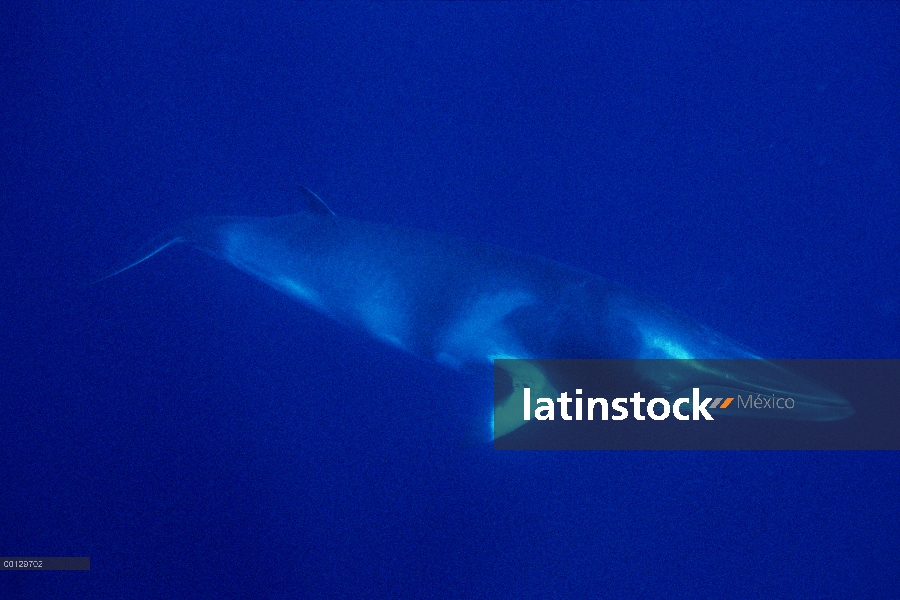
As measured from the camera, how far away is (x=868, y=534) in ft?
25.8

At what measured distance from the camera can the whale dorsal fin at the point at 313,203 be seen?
21.5ft

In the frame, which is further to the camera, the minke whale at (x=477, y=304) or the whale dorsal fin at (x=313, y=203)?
the whale dorsal fin at (x=313, y=203)

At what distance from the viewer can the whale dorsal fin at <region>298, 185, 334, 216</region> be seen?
654 cm

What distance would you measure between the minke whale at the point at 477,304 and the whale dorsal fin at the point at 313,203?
0.02 metres

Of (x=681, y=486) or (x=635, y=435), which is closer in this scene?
(x=635, y=435)

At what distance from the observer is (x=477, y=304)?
223 inches

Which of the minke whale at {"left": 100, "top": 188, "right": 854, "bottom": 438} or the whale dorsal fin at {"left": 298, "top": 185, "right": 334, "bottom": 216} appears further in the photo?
the whale dorsal fin at {"left": 298, "top": 185, "right": 334, "bottom": 216}

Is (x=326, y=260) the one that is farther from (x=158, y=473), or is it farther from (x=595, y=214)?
(x=595, y=214)

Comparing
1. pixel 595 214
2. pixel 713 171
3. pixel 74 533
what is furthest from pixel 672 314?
pixel 74 533

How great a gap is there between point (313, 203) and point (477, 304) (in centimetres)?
256

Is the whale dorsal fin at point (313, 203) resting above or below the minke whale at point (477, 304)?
above

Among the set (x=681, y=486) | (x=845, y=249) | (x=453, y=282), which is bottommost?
(x=681, y=486)

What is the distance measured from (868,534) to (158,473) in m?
10.9

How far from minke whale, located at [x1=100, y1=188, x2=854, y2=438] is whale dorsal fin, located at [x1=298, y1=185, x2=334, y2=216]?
16 mm
